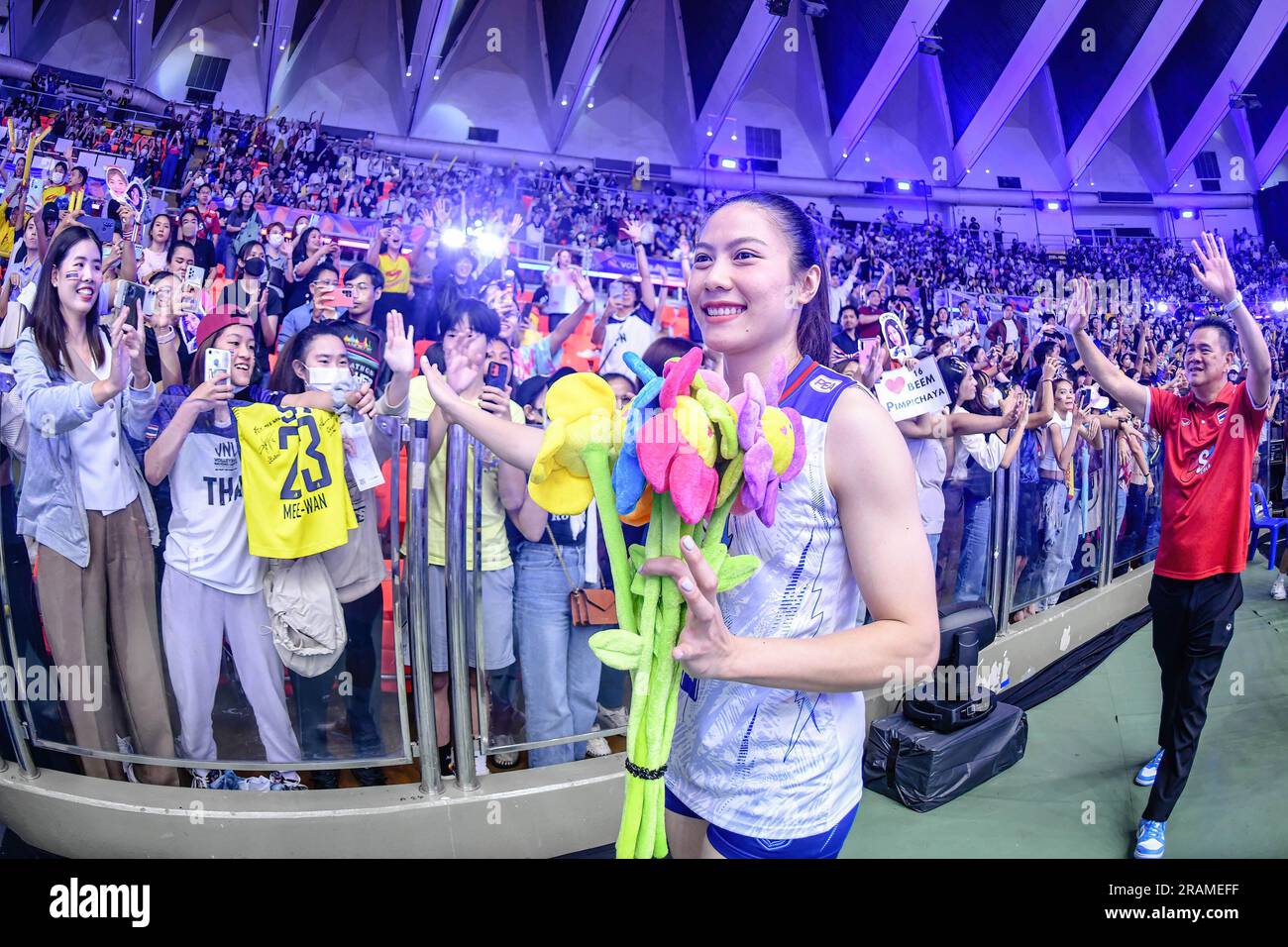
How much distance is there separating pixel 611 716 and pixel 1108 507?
3.49 metres

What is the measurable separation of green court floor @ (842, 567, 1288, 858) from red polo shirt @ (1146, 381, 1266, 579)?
87 centimetres

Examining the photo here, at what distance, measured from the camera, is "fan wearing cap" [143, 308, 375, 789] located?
214 cm

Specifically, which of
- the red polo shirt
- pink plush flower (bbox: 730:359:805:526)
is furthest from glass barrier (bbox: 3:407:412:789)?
the red polo shirt

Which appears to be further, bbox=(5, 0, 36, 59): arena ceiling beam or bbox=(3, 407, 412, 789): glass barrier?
bbox=(5, 0, 36, 59): arena ceiling beam

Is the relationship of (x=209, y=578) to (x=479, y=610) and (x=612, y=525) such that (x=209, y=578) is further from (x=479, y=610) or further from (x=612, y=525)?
(x=612, y=525)

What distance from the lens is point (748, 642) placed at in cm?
78

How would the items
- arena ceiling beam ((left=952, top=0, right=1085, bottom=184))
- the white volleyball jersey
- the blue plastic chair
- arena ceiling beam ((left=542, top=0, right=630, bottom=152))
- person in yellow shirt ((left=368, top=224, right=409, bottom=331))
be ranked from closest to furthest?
the white volleyball jersey < the blue plastic chair < person in yellow shirt ((left=368, top=224, right=409, bottom=331)) < arena ceiling beam ((left=542, top=0, right=630, bottom=152)) < arena ceiling beam ((left=952, top=0, right=1085, bottom=184))

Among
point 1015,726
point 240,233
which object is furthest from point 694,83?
point 1015,726

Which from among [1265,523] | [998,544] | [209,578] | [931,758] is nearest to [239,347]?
[209,578]

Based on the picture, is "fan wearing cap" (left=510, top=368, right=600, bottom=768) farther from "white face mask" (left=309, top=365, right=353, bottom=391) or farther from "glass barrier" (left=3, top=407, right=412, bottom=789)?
"white face mask" (left=309, top=365, right=353, bottom=391)

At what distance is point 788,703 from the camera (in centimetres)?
99

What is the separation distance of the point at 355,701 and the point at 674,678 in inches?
67.8

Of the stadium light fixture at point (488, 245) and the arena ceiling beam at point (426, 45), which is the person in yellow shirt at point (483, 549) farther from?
the arena ceiling beam at point (426, 45)
